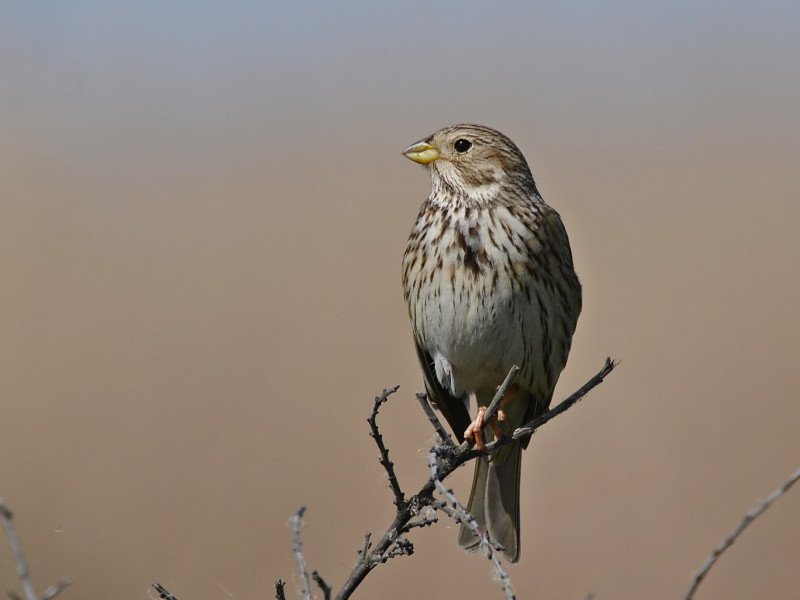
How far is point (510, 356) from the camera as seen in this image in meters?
4.18

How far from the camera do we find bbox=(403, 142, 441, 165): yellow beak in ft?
14.8

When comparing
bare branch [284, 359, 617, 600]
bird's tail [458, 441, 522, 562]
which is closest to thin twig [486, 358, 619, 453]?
bare branch [284, 359, 617, 600]

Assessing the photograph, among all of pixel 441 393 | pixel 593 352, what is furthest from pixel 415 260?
pixel 593 352

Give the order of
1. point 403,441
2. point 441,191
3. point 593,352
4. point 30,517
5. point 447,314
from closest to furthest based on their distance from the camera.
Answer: point 447,314, point 441,191, point 30,517, point 403,441, point 593,352

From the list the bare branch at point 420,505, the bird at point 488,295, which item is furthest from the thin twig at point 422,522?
the bird at point 488,295

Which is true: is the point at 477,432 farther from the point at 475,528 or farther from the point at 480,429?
the point at 475,528

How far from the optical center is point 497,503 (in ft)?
14.7

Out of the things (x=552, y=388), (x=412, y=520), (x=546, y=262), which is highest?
(x=546, y=262)

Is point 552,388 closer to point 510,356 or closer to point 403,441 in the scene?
point 510,356

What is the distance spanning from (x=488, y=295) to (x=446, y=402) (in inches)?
26.4

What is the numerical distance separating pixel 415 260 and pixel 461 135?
59 cm

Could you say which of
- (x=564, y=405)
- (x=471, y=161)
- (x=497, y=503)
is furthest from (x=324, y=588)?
(x=471, y=161)

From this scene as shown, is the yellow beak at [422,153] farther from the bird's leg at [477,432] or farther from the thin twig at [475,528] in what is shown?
the thin twig at [475,528]

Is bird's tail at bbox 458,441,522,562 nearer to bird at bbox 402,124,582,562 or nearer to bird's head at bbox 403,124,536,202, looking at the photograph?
bird at bbox 402,124,582,562
